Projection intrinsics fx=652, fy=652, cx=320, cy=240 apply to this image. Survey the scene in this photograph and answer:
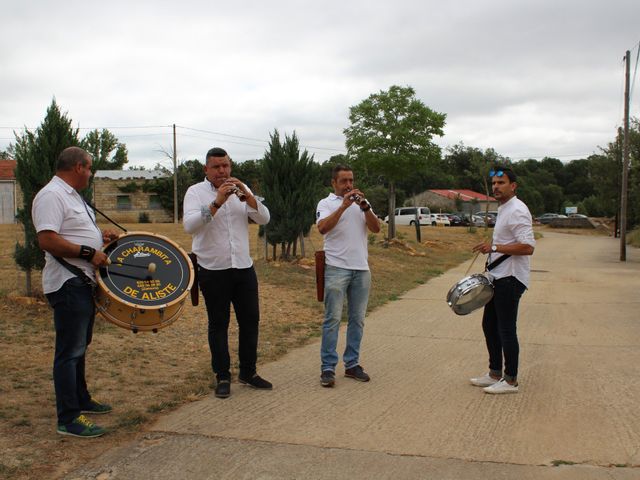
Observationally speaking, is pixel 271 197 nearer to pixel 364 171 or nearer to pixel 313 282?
pixel 313 282

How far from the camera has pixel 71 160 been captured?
4.28m

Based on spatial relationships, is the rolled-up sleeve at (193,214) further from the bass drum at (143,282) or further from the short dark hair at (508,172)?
the short dark hair at (508,172)

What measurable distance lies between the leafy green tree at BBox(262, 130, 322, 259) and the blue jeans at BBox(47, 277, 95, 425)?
9.85 metres

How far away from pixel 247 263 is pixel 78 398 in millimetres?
1618

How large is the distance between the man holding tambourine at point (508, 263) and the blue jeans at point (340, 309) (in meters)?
1.09

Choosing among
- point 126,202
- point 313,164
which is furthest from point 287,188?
point 126,202

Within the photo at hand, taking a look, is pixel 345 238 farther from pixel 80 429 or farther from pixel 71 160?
pixel 80 429

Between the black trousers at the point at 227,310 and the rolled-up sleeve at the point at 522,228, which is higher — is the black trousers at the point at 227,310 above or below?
below

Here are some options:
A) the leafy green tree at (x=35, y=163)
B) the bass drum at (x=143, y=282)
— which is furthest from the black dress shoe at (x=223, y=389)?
the leafy green tree at (x=35, y=163)

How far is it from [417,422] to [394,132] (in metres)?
19.3

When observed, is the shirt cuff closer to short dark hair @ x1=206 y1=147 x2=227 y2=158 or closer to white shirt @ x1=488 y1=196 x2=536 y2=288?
short dark hair @ x1=206 y1=147 x2=227 y2=158

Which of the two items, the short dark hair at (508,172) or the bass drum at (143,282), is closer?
the bass drum at (143,282)

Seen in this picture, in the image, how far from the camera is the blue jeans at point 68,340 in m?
4.17

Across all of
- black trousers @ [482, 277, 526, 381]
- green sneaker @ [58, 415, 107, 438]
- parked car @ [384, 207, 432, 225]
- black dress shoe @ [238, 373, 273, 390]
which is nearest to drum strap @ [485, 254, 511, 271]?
black trousers @ [482, 277, 526, 381]
